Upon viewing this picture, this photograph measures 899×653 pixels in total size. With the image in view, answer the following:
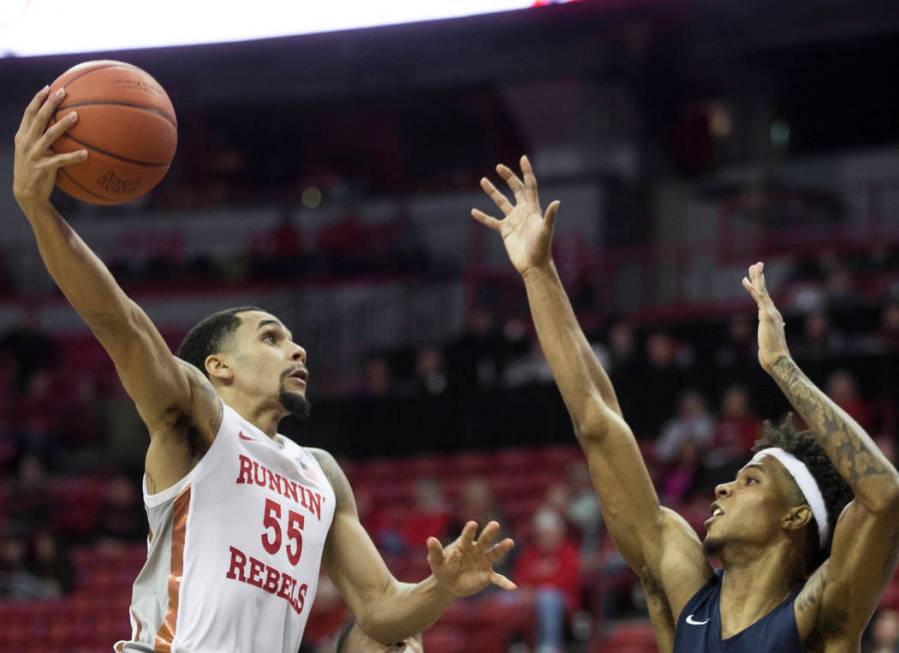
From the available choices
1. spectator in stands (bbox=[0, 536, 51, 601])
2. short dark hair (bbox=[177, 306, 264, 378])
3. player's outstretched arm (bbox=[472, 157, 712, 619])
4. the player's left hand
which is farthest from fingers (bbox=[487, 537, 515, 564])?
spectator in stands (bbox=[0, 536, 51, 601])

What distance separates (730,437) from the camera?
41.4 feet

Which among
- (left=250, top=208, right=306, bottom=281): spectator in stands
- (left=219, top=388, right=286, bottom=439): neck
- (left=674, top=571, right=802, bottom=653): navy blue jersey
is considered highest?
(left=250, top=208, right=306, bottom=281): spectator in stands

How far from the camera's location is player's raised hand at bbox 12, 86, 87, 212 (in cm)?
441

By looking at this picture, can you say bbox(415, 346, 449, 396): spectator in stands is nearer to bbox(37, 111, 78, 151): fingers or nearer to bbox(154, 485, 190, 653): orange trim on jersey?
bbox(154, 485, 190, 653): orange trim on jersey

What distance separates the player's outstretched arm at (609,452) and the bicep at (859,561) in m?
0.48

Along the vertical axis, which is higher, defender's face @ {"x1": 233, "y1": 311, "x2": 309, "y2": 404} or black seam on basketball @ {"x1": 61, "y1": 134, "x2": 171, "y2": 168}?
black seam on basketball @ {"x1": 61, "y1": 134, "x2": 171, "y2": 168}

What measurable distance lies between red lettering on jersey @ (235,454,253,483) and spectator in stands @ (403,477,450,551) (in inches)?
319

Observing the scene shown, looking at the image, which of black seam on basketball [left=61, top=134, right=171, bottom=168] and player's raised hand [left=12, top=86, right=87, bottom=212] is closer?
player's raised hand [left=12, top=86, right=87, bottom=212]

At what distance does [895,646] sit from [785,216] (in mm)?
10593

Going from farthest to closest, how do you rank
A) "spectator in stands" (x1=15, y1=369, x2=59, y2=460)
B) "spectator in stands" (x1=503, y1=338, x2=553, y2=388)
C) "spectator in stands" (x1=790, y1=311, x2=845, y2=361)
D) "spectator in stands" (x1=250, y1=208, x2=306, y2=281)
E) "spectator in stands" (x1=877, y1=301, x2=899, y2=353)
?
1. "spectator in stands" (x1=250, y1=208, x2=306, y2=281)
2. "spectator in stands" (x1=15, y1=369, x2=59, y2=460)
3. "spectator in stands" (x1=503, y1=338, x2=553, y2=388)
4. "spectator in stands" (x1=877, y1=301, x2=899, y2=353)
5. "spectator in stands" (x1=790, y1=311, x2=845, y2=361)

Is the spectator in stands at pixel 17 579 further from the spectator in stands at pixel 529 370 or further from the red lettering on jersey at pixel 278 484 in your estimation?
→ the red lettering on jersey at pixel 278 484

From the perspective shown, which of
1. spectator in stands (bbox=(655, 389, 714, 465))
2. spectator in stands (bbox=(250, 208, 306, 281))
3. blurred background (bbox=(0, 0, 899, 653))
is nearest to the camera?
spectator in stands (bbox=(655, 389, 714, 465))

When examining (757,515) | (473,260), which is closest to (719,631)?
(757,515)

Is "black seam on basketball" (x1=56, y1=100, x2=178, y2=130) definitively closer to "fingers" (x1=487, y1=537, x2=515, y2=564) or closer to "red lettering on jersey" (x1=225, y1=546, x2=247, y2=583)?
"red lettering on jersey" (x1=225, y1=546, x2=247, y2=583)
